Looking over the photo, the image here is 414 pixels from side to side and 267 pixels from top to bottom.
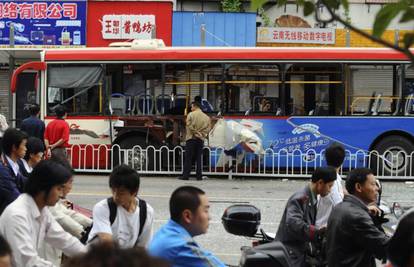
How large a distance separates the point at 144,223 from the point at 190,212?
110cm

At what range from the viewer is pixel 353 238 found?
16.0 ft

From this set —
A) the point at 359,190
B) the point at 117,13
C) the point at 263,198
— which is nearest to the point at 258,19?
the point at 117,13

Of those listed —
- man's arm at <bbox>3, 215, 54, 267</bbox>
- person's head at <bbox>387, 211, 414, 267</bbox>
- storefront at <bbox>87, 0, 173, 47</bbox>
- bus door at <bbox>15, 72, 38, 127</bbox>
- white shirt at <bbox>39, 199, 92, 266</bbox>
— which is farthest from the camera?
storefront at <bbox>87, 0, 173, 47</bbox>

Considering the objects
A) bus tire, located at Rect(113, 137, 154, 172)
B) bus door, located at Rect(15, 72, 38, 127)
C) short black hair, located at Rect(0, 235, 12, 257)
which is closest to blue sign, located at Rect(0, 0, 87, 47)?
bus door, located at Rect(15, 72, 38, 127)

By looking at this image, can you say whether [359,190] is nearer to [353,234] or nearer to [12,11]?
[353,234]

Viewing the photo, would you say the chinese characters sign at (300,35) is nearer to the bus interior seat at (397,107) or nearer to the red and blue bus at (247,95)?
the red and blue bus at (247,95)

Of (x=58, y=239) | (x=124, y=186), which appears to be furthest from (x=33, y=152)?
(x=58, y=239)

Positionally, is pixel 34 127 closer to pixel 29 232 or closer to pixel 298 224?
pixel 298 224

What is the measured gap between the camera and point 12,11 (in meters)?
23.7

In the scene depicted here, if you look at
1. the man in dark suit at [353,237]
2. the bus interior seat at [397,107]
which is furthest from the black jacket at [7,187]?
the bus interior seat at [397,107]

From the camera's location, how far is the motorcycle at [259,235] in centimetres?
374

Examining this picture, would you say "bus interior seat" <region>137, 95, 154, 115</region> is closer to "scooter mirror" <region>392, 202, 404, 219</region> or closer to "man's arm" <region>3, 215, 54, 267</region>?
"scooter mirror" <region>392, 202, 404, 219</region>

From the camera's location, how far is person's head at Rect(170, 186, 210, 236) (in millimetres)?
3842

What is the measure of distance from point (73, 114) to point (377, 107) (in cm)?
698
